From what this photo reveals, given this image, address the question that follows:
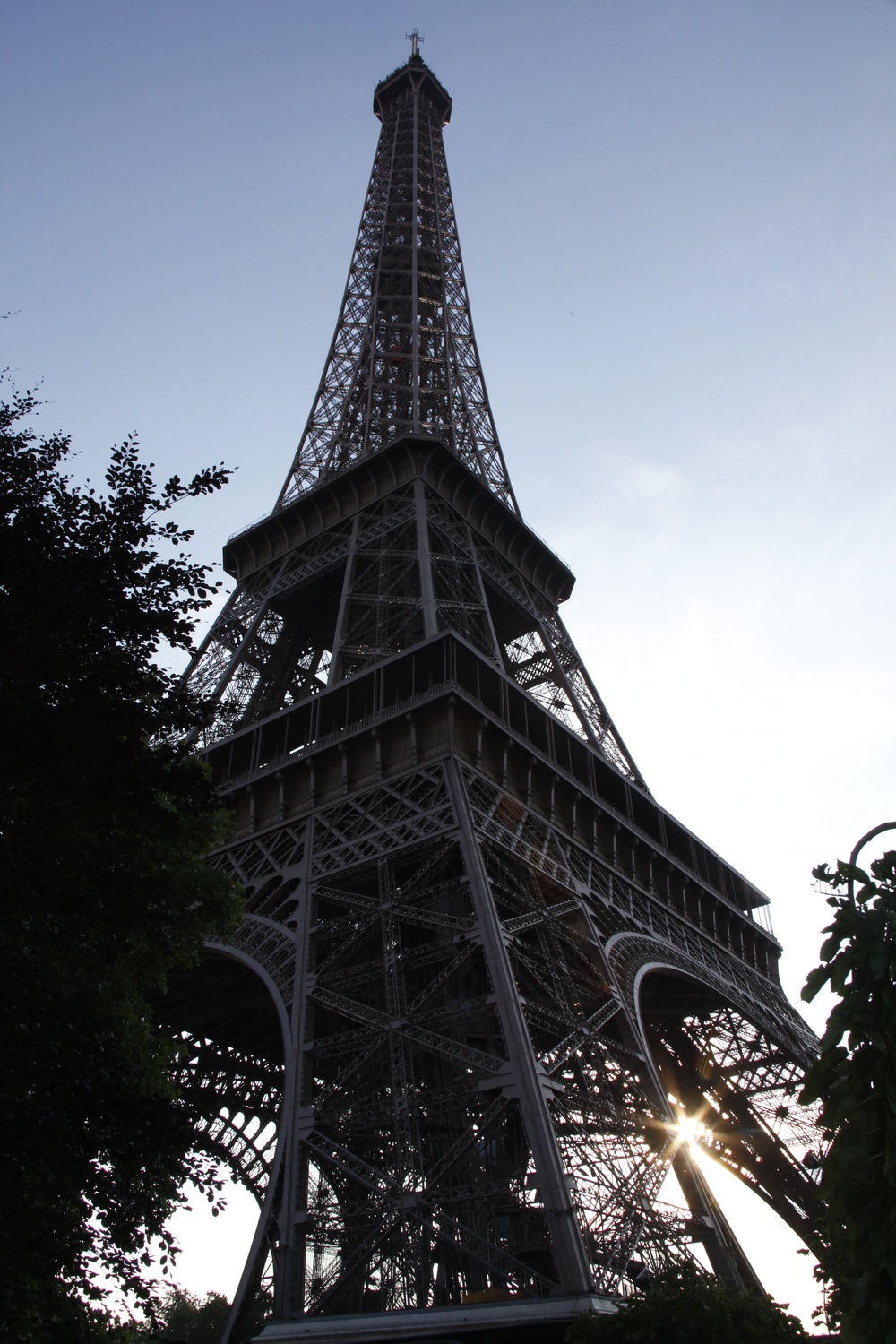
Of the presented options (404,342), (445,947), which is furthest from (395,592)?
(404,342)

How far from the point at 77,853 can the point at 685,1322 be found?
8.84m

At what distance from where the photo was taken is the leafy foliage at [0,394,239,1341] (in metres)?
8.77

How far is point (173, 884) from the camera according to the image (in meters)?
12.8

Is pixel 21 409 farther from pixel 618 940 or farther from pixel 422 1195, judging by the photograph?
pixel 618 940

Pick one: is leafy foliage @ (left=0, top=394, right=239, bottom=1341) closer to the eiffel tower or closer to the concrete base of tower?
the eiffel tower

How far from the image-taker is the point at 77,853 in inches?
400

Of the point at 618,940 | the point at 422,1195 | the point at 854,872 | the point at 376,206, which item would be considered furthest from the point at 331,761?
the point at 376,206

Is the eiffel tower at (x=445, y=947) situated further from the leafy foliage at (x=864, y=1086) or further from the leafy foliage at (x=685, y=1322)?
the leafy foliage at (x=864, y=1086)

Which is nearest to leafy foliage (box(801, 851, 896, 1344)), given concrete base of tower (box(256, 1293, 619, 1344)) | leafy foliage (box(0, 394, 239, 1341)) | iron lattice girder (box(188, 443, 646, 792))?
leafy foliage (box(0, 394, 239, 1341))

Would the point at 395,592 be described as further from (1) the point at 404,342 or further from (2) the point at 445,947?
(1) the point at 404,342

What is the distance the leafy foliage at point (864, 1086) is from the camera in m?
5.20

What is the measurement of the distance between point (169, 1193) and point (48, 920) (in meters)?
2.91

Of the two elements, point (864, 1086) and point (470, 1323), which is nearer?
point (864, 1086)

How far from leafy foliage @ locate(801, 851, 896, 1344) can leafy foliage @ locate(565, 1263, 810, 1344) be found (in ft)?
24.4
